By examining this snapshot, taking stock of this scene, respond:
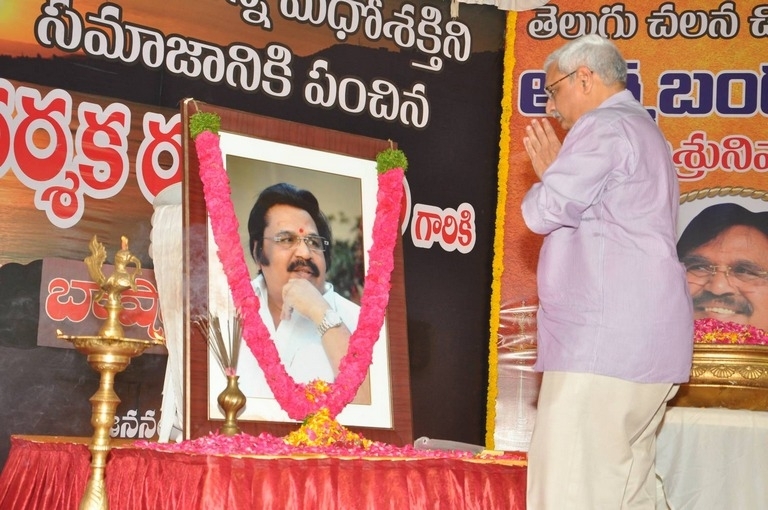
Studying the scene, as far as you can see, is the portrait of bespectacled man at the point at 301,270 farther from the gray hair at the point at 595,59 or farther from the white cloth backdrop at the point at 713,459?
the gray hair at the point at 595,59

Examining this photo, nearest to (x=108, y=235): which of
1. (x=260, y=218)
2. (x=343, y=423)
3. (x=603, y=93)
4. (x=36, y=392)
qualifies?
(x=36, y=392)

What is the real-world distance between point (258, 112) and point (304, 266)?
1.87m

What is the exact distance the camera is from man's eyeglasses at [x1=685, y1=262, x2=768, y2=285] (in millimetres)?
6012

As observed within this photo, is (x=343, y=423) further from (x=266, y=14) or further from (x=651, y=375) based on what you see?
(x=266, y=14)

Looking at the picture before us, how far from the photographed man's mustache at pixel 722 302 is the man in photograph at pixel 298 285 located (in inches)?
110

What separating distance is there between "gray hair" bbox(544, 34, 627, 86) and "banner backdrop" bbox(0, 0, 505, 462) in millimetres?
2894

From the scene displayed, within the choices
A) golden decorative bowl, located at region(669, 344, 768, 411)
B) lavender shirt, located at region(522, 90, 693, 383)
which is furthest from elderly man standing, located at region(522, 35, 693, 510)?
golden decorative bowl, located at region(669, 344, 768, 411)

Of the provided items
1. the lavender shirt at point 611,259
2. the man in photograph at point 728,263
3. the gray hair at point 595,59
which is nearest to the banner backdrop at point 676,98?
the man in photograph at point 728,263

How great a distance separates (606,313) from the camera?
2.66m

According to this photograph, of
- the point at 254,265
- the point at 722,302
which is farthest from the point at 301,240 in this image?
the point at 722,302

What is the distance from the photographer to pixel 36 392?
4.76m

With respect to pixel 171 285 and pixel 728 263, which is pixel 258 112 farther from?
pixel 728 263

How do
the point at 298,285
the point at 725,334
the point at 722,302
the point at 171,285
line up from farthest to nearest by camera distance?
the point at 722,302, the point at 171,285, the point at 298,285, the point at 725,334

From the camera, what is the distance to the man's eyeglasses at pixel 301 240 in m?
4.03
